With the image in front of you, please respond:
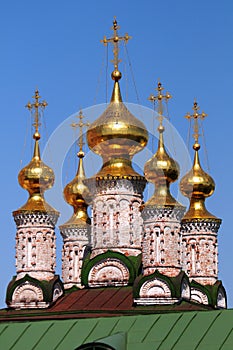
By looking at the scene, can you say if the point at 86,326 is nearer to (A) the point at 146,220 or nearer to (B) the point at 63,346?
(B) the point at 63,346

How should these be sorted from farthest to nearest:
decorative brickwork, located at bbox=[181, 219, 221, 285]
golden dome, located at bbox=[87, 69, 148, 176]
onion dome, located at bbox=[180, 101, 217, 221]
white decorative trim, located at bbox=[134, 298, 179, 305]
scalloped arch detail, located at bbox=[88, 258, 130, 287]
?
onion dome, located at bbox=[180, 101, 217, 221] → decorative brickwork, located at bbox=[181, 219, 221, 285] → golden dome, located at bbox=[87, 69, 148, 176] → scalloped arch detail, located at bbox=[88, 258, 130, 287] → white decorative trim, located at bbox=[134, 298, 179, 305]

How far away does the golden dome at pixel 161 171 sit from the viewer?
130 feet

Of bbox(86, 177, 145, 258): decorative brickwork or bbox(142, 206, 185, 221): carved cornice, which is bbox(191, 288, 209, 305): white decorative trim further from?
bbox(142, 206, 185, 221): carved cornice

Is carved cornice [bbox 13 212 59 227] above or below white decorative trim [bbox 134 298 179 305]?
above

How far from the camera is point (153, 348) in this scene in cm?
2403

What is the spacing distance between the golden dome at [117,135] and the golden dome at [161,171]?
0.65m

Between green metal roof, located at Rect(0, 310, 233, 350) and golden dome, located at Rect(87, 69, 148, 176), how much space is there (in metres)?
15.1

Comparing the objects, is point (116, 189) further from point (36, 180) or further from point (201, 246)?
point (201, 246)

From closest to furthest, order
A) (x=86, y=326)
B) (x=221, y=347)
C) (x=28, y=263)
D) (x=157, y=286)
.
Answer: (x=221, y=347) → (x=86, y=326) → (x=157, y=286) → (x=28, y=263)

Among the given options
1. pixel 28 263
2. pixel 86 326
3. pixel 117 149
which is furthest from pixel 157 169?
pixel 86 326

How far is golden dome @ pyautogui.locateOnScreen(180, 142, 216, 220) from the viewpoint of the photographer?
45.2 meters

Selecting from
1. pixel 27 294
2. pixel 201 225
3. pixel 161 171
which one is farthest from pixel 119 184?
pixel 201 225

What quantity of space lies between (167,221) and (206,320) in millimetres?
14385

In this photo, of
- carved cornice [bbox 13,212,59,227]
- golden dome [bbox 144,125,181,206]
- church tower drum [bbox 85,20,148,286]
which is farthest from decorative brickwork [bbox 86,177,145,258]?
carved cornice [bbox 13,212,59,227]
